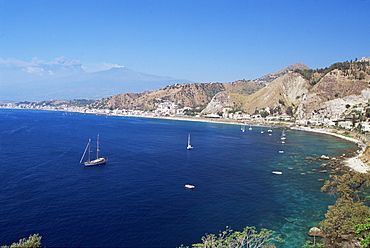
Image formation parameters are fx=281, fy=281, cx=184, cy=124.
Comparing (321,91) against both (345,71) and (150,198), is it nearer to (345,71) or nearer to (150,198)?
(345,71)

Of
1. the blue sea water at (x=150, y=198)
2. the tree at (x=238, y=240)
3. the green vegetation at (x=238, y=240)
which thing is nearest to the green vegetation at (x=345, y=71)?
the blue sea water at (x=150, y=198)

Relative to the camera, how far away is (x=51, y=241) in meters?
25.9

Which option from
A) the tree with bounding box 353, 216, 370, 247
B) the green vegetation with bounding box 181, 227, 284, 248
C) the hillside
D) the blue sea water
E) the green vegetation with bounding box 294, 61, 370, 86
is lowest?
the blue sea water

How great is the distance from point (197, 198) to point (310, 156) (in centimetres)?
4122

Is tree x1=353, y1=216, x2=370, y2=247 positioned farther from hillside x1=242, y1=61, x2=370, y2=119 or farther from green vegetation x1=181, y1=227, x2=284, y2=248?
hillside x1=242, y1=61, x2=370, y2=119

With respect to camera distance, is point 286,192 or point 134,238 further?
point 286,192

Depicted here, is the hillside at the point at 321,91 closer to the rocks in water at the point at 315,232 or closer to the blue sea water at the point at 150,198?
the blue sea water at the point at 150,198

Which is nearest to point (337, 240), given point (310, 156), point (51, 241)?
point (51, 241)

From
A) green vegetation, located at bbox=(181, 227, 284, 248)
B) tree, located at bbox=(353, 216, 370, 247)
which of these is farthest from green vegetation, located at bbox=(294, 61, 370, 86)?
green vegetation, located at bbox=(181, 227, 284, 248)

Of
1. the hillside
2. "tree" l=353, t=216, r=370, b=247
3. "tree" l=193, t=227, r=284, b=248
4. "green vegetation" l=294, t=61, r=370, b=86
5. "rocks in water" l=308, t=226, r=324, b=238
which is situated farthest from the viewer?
"green vegetation" l=294, t=61, r=370, b=86

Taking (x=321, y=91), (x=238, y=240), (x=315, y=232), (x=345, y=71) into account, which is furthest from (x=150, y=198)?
(x=345, y=71)

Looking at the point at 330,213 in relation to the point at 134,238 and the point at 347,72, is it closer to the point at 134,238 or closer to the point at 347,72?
the point at 134,238

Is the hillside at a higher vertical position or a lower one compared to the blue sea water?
higher

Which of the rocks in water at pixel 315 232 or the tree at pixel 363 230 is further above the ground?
the tree at pixel 363 230
